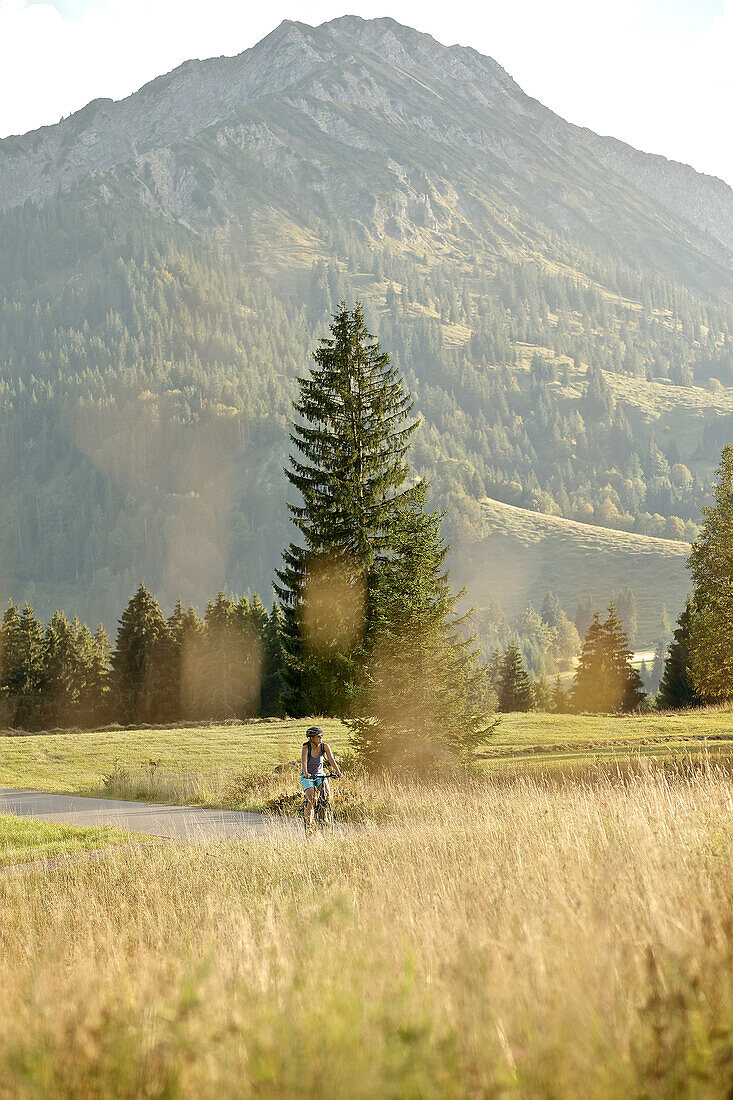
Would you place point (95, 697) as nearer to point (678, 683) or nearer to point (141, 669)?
point (141, 669)

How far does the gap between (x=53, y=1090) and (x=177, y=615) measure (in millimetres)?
85968

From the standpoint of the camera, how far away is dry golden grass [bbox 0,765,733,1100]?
3611 millimetres

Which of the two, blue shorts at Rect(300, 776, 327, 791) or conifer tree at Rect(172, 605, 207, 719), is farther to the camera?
conifer tree at Rect(172, 605, 207, 719)

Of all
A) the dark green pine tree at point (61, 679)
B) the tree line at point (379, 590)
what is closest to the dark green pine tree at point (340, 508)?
the tree line at point (379, 590)

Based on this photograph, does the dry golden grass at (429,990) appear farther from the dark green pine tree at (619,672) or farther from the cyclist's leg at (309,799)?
the dark green pine tree at (619,672)

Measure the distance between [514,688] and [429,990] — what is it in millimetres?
86797

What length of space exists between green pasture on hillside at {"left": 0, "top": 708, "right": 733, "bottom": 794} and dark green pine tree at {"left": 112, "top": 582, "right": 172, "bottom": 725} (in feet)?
97.9

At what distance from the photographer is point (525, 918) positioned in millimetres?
5676

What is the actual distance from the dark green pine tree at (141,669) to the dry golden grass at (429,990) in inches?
2841

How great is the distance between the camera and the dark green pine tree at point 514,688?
8825 cm

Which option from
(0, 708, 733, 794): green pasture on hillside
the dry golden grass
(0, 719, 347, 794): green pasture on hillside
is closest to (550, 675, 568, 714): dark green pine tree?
(0, 708, 733, 794): green pasture on hillside

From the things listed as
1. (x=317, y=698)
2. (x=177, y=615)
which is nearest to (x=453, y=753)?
(x=317, y=698)

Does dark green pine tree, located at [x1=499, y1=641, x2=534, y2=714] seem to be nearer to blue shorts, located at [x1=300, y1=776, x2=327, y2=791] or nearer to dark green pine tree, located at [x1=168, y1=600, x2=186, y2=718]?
dark green pine tree, located at [x1=168, y1=600, x2=186, y2=718]

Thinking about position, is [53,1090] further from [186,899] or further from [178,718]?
[178,718]
